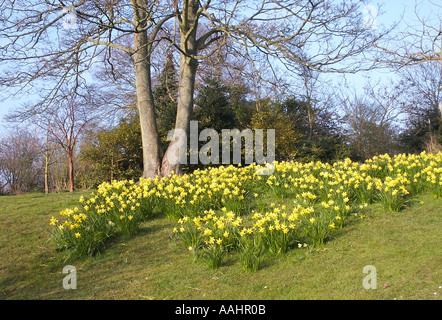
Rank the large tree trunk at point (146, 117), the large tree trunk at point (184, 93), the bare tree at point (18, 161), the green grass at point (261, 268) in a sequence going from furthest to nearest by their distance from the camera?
the bare tree at point (18, 161) < the large tree trunk at point (146, 117) < the large tree trunk at point (184, 93) < the green grass at point (261, 268)

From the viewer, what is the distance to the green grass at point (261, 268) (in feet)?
10.8

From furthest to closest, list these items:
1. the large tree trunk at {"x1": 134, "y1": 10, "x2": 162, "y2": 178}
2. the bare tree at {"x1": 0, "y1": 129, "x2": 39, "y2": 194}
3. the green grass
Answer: the bare tree at {"x1": 0, "y1": 129, "x2": 39, "y2": 194}
the large tree trunk at {"x1": 134, "y1": 10, "x2": 162, "y2": 178}
the green grass

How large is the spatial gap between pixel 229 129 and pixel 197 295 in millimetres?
9272

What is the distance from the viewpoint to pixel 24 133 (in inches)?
689

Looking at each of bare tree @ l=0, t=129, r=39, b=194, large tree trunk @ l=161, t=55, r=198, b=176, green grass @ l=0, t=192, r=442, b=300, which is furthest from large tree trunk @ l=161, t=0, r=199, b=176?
bare tree @ l=0, t=129, r=39, b=194

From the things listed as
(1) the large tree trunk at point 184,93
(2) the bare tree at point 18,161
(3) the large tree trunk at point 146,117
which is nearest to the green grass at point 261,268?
(1) the large tree trunk at point 184,93

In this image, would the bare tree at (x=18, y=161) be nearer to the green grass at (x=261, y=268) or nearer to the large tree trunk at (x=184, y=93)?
the large tree trunk at (x=184, y=93)

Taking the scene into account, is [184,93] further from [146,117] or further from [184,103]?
[146,117]

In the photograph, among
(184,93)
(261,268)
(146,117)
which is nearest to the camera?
(261,268)

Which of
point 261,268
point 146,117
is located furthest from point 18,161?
point 261,268

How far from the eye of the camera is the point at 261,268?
3.88 meters

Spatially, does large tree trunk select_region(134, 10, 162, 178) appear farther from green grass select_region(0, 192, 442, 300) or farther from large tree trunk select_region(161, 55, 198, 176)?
green grass select_region(0, 192, 442, 300)

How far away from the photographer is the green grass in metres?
3.31

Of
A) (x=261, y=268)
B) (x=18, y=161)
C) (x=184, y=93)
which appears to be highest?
(x=184, y=93)
